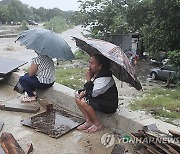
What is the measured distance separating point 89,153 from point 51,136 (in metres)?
0.68

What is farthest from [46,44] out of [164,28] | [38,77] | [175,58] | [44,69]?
[164,28]

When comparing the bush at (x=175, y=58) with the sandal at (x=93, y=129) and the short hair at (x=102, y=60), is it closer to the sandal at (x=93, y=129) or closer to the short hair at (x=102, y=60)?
the short hair at (x=102, y=60)

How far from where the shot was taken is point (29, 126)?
4309 millimetres

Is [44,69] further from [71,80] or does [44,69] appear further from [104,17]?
[104,17]

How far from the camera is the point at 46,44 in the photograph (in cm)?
489

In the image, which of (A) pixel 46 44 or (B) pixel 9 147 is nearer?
(B) pixel 9 147

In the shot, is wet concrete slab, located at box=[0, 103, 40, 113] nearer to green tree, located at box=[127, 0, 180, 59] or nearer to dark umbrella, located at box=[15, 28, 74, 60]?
dark umbrella, located at box=[15, 28, 74, 60]

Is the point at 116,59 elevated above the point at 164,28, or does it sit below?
above

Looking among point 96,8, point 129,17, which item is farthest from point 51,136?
point 96,8

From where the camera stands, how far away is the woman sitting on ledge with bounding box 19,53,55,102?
209 inches

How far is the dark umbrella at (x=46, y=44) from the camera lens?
4.85 metres

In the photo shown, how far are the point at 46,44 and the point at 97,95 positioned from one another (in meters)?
1.44

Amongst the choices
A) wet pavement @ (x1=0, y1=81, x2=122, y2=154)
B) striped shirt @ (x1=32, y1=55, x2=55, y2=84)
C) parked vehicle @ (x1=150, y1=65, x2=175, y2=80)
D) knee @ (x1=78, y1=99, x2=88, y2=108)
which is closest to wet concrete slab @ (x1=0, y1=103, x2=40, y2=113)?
wet pavement @ (x1=0, y1=81, x2=122, y2=154)

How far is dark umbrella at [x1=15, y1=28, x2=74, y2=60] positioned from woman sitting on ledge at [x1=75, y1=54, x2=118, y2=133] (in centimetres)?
89
